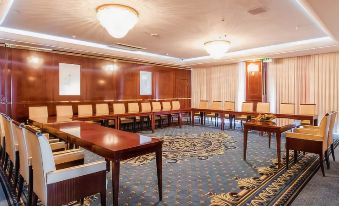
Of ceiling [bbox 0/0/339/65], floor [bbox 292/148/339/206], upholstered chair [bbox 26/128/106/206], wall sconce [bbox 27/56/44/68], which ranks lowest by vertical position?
floor [bbox 292/148/339/206]

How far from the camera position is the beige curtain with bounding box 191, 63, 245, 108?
951cm

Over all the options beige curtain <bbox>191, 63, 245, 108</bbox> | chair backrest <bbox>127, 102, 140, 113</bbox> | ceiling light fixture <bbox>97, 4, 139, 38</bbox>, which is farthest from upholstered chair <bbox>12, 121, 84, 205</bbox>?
beige curtain <bbox>191, 63, 245, 108</bbox>

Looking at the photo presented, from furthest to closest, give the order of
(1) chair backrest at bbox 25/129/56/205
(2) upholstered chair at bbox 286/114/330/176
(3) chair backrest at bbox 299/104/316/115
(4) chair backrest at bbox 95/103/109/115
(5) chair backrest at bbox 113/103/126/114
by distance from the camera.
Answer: (5) chair backrest at bbox 113/103/126/114, (4) chair backrest at bbox 95/103/109/115, (3) chair backrest at bbox 299/104/316/115, (2) upholstered chair at bbox 286/114/330/176, (1) chair backrest at bbox 25/129/56/205

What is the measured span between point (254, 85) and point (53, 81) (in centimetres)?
700

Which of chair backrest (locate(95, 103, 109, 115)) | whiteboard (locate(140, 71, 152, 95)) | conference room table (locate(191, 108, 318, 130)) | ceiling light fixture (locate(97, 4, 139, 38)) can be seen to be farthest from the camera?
whiteboard (locate(140, 71, 152, 95))

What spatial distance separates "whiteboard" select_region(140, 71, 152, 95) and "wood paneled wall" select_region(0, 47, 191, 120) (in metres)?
0.16

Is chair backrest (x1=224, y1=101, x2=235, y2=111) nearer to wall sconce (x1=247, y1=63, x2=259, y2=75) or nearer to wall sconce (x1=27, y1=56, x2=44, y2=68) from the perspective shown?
wall sconce (x1=247, y1=63, x2=259, y2=75)

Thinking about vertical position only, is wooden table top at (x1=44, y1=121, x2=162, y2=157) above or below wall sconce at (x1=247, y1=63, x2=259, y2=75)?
below

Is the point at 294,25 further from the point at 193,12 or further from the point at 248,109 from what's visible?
the point at 248,109

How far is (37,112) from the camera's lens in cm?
604

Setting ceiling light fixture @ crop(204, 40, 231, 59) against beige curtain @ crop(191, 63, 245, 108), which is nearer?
ceiling light fixture @ crop(204, 40, 231, 59)

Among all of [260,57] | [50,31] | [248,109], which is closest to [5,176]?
[50,31]

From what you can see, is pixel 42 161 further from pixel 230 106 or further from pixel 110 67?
pixel 230 106

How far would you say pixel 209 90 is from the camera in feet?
35.0
